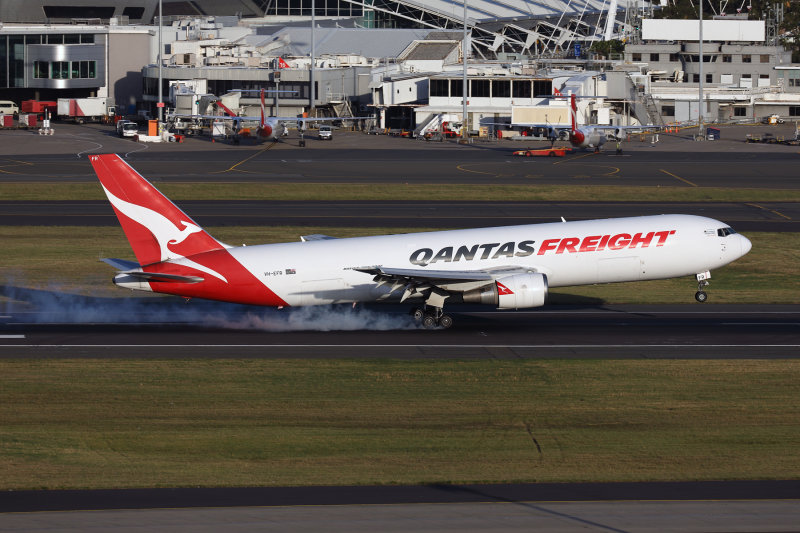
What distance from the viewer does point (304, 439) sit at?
3247 cm

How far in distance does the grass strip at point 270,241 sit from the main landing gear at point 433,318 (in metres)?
8.99

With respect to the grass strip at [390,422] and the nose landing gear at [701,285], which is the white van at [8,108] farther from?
the nose landing gear at [701,285]

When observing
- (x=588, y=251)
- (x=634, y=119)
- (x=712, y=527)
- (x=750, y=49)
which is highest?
(x=750, y=49)

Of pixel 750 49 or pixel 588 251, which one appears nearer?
pixel 588 251

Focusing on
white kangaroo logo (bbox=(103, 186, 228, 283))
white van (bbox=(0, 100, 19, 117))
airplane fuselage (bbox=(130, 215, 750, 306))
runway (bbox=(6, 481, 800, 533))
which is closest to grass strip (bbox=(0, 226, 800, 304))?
airplane fuselage (bbox=(130, 215, 750, 306))

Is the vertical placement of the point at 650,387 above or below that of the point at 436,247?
below

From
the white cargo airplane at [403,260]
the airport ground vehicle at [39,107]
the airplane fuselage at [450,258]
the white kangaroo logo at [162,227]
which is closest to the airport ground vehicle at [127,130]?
the airport ground vehicle at [39,107]

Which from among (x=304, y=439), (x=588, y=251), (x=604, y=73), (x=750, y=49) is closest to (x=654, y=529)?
(x=304, y=439)

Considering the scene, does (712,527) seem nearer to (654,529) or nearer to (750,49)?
(654,529)

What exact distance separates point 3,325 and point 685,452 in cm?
3187

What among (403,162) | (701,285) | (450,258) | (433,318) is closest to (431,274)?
(450,258)

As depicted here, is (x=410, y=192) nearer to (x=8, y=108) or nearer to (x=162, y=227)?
(x=162, y=227)

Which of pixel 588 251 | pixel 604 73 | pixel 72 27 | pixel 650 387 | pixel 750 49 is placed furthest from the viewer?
pixel 750 49

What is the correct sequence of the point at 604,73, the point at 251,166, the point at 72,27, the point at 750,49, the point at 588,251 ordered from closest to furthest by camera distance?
the point at 588,251
the point at 251,166
the point at 604,73
the point at 72,27
the point at 750,49
